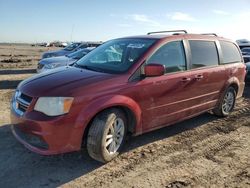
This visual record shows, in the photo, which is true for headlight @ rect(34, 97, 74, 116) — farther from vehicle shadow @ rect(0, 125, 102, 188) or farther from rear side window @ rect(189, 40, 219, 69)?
rear side window @ rect(189, 40, 219, 69)

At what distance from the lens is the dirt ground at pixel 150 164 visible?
424cm

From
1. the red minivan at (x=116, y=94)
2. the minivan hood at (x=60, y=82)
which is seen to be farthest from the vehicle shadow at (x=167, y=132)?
the minivan hood at (x=60, y=82)

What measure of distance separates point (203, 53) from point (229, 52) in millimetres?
1288

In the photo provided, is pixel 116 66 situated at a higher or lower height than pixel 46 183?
higher

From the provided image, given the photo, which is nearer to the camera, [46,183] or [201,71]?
[46,183]

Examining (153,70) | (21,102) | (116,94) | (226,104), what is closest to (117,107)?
(116,94)

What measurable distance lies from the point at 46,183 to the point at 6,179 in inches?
20.8

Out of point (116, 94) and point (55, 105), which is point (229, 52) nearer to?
point (116, 94)

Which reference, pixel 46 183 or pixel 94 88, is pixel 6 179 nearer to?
pixel 46 183

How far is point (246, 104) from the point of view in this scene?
912cm

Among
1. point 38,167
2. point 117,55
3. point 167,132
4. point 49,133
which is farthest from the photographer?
point 167,132

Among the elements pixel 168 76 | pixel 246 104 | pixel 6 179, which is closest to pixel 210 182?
pixel 168 76

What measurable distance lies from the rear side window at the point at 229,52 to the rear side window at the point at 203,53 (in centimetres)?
39

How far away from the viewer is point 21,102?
182 inches
